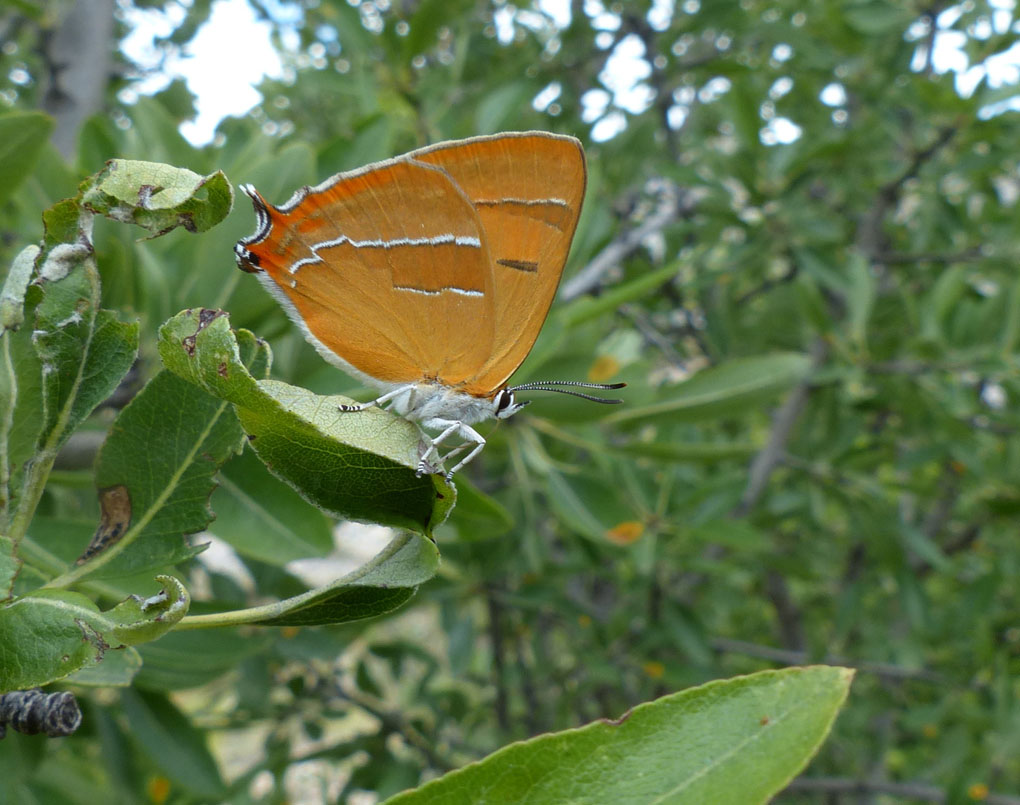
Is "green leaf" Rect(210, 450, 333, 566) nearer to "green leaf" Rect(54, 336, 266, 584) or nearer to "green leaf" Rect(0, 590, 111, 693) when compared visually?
"green leaf" Rect(54, 336, 266, 584)

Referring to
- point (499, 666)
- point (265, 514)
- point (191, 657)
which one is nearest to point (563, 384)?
point (265, 514)

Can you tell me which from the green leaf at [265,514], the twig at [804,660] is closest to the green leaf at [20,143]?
the green leaf at [265,514]

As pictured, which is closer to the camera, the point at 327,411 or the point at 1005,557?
the point at 327,411

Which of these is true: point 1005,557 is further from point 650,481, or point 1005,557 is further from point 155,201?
point 155,201

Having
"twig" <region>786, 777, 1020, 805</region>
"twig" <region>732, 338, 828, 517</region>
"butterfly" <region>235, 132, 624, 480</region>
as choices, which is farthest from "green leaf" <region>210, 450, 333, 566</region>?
"twig" <region>786, 777, 1020, 805</region>

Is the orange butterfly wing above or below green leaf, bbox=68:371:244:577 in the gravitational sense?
above

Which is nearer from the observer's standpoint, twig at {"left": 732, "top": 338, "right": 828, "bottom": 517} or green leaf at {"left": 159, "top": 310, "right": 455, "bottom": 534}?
green leaf at {"left": 159, "top": 310, "right": 455, "bottom": 534}

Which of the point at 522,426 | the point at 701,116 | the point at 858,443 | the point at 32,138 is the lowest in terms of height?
the point at 858,443

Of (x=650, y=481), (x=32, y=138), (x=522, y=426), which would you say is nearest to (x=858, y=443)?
(x=650, y=481)
